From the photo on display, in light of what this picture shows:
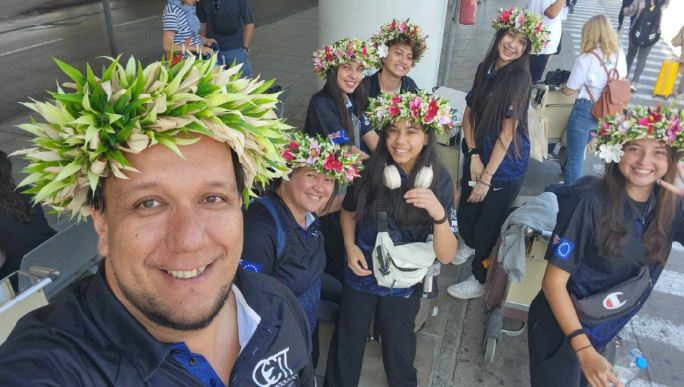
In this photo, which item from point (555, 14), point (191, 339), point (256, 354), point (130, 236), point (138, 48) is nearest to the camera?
point (130, 236)

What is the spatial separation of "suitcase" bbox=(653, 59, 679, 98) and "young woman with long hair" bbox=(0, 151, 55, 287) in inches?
433

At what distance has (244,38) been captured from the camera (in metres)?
7.18

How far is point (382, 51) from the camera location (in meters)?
4.55

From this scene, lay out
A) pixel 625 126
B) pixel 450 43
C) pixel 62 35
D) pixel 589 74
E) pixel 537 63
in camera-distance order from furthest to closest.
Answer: pixel 62 35
pixel 537 63
pixel 450 43
pixel 589 74
pixel 625 126

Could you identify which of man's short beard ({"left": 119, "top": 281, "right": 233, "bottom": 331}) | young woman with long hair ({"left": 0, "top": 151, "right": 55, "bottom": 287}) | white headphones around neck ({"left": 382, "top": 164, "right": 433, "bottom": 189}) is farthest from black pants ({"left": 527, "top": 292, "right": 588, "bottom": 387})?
young woman with long hair ({"left": 0, "top": 151, "right": 55, "bottom": 287})

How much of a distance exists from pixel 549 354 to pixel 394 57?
286 centimetres

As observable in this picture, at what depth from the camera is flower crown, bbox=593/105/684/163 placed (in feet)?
8.68

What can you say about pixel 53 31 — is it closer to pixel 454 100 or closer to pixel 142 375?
pixel 454 100

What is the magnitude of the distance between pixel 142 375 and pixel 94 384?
0.42ft

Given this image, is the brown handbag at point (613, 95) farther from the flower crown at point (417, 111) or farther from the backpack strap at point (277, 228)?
the backpack strap at point (277, 228)

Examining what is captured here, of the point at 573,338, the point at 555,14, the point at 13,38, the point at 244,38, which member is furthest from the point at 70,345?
the point at 13,38

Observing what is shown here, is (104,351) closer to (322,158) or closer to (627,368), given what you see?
(322,158)

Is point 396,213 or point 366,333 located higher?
point 396,213

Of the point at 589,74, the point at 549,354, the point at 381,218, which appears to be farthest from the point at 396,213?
the point at 589,74
